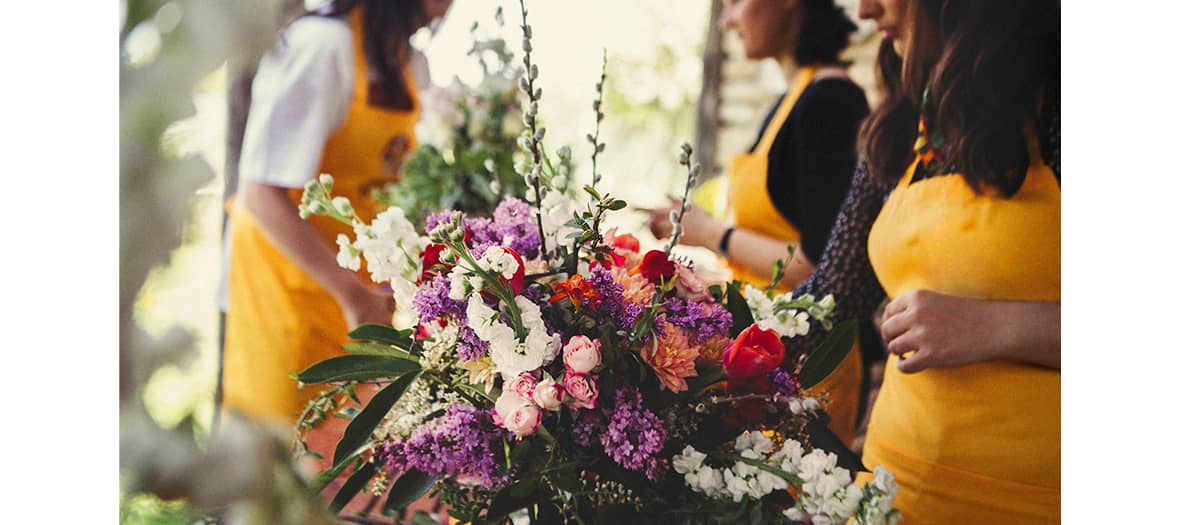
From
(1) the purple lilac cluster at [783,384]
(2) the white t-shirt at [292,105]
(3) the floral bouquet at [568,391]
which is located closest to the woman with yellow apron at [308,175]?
(2) the white t-shirt at [292,105]

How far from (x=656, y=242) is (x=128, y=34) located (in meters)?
0.85

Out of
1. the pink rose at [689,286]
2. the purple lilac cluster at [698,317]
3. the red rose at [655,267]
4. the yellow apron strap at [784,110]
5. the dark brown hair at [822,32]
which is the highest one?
the dark brown hair at [822,32]

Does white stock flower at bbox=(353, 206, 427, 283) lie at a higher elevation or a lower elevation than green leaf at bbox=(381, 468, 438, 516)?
higher

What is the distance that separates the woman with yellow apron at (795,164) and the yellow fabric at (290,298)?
482mm

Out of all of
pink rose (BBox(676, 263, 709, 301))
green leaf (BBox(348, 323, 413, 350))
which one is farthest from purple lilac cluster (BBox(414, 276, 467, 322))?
pink rose (BBox(676, 263, 709, 301))

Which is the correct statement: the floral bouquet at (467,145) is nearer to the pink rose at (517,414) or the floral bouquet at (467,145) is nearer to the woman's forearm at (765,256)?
the woman's forearm at (765,256)

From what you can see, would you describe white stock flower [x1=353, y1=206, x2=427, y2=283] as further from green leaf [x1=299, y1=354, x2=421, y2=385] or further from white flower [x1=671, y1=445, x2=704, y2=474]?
white flower [x1=671, y1=445, x2=704, y2=474]

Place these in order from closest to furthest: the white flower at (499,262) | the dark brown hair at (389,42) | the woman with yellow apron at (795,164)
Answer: the white flower at (499,262) → the woman with yellow apron at (795,164) → the dark brown hair at (389,42)

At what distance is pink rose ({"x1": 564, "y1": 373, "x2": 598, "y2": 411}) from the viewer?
0.74 meters

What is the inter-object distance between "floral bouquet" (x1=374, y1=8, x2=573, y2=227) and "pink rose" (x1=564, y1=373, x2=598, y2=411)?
71cm

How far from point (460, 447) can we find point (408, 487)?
112 mm

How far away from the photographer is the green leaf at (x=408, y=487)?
84 centimetres

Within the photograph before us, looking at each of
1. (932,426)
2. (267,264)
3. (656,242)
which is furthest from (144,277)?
(932,426)

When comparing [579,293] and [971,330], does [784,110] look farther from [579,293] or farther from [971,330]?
[579,293]
